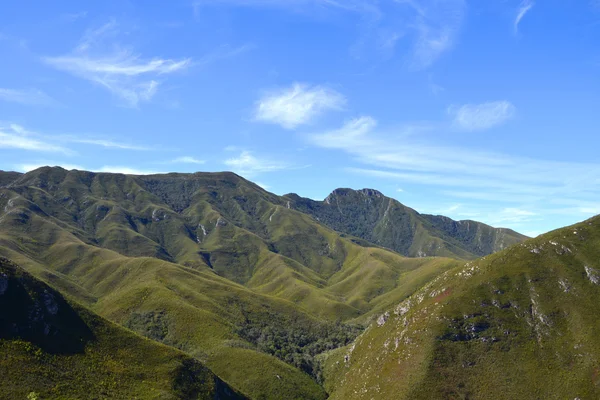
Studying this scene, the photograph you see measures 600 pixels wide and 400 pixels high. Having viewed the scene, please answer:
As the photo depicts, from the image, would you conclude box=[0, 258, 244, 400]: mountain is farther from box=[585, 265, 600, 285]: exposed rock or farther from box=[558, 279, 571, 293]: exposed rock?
box=[585, 265, 600, 285]: exposed rock

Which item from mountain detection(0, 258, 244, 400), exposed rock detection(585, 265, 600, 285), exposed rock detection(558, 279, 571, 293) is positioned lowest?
mountain detection(0, 258, 244, 400)

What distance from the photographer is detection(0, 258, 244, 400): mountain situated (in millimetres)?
135875

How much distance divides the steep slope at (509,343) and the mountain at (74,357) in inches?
3335

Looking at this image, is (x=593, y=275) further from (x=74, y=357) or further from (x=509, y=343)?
(x=74, y=357)

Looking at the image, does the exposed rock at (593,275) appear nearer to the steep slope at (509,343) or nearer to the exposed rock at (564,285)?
the steep slope at (509,343)

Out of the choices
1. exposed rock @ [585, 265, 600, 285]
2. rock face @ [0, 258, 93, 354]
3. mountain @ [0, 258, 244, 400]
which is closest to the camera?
mountain @ [0, 258, 244, 400]

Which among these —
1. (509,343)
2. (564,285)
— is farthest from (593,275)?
(509,343)

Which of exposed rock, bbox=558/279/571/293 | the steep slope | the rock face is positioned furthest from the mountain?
exposed rock, bbox=558/279/571/293

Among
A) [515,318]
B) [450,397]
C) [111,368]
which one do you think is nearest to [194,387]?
[111,368]

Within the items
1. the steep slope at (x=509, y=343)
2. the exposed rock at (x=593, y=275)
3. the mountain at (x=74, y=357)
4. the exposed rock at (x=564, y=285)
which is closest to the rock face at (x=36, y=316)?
the mountain at (x=74, y=357)

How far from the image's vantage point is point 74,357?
15525cm

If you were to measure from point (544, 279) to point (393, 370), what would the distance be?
8460cm

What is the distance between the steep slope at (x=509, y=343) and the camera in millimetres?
157125

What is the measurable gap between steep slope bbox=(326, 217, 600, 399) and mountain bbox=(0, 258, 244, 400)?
8472 centimetres
